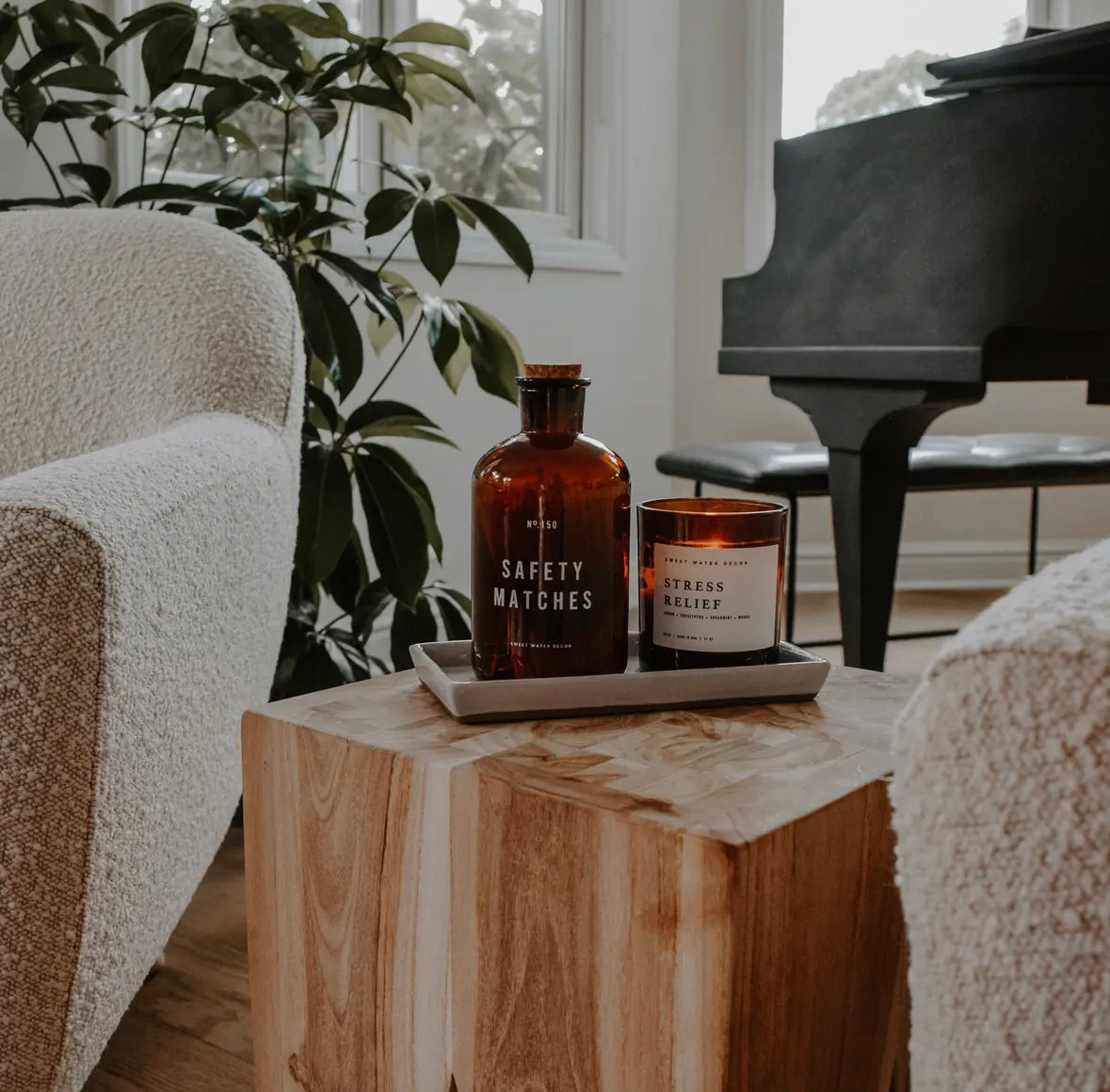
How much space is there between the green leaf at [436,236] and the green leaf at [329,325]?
122 mm

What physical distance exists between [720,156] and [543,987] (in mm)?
3041

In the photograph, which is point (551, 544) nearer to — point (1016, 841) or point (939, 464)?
point (1016, 841)

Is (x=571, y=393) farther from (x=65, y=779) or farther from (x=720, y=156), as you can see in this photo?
(x=720, y=156)

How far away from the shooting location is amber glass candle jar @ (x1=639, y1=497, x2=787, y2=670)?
2.36ft

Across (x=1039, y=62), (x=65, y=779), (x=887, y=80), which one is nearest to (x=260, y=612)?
(x=65, y=779)

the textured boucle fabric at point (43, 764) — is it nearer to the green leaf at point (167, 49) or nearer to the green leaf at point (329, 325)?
the green leaf at point (329, 325)

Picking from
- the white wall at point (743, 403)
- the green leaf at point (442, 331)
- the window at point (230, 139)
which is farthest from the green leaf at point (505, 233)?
the white wall at point (743, 403)

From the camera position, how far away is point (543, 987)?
0.60 meters

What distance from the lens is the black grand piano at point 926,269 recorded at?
1.52 metres

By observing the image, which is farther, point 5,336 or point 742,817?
point 5,336

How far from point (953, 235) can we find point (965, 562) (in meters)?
2.14

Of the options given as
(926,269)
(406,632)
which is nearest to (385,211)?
(406,632)

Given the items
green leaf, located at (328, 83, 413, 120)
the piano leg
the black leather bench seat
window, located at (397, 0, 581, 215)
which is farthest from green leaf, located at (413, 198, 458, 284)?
window, located at (397, 0, 581, 215)

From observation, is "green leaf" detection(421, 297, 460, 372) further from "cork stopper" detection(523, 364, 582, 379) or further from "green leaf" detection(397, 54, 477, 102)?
"cork stopper" detection(523, 364, 582, 379)
